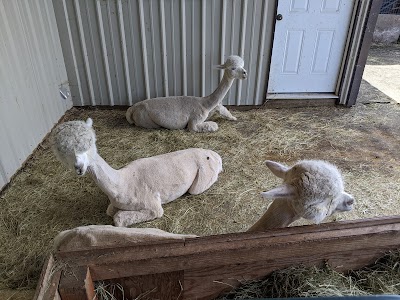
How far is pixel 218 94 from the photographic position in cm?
473

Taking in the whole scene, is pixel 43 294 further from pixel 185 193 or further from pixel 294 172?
pixel 185 193

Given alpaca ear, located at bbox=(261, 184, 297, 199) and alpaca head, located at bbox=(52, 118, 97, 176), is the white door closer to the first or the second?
alpaca head, located at bbox=(52, 118, 97, 176)

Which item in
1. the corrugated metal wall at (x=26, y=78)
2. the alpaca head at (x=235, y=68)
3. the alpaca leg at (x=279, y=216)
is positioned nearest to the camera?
the alpaca leg at (x=279, y=216)

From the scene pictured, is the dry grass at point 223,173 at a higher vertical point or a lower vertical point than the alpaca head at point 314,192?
lower

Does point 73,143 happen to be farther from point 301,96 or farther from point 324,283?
point 301,96

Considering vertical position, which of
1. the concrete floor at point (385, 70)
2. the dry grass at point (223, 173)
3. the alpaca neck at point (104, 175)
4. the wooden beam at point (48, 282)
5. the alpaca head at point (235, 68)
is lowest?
the concrete floor at point (385, 70)

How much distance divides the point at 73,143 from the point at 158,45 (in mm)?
3437

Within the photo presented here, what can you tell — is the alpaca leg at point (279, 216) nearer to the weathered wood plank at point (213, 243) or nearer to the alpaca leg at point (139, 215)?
the weathered wood plank at point (213, 243)

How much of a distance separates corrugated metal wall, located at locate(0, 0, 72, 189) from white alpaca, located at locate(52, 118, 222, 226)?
1588 mm

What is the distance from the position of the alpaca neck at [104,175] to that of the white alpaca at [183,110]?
2011 millimetres

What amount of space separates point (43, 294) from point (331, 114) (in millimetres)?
5304

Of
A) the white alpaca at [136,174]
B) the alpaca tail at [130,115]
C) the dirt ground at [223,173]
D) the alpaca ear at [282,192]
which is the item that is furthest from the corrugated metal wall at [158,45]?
the alpaca ear at [282,192]

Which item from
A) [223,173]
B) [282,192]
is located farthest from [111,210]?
[282,192]

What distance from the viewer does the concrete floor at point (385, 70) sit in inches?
264
